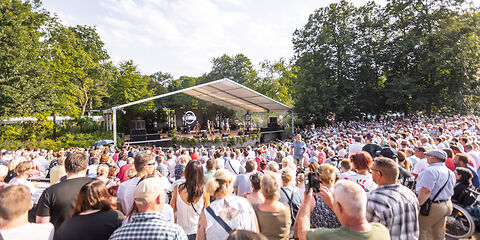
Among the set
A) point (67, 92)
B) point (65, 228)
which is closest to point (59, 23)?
point (67, 92)

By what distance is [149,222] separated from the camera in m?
1.48

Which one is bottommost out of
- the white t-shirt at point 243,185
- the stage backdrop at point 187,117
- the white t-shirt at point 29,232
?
the white t-shirt at point 243,185

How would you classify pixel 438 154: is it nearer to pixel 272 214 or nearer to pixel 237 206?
pixel 272 214

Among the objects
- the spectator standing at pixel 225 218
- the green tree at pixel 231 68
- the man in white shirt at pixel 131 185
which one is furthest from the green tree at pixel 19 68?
the green tree at pixel 231 68

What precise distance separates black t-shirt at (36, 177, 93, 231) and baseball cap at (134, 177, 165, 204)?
1198 mm

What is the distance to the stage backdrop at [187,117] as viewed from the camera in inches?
856

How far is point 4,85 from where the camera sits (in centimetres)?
1265

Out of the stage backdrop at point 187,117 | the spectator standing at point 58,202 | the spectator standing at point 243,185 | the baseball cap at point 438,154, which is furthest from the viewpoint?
the stage backdrop at point 187,117

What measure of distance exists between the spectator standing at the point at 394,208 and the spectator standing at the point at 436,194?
94 cm

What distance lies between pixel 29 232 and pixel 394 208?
2.78 metres

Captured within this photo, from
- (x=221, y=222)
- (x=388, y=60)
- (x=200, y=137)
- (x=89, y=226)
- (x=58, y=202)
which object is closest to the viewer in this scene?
(x=89, y=226)

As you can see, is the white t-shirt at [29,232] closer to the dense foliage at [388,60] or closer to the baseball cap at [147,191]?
the baseball cap at [147,191]

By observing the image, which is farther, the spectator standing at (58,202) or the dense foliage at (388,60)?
the dense foliage at (388,60)

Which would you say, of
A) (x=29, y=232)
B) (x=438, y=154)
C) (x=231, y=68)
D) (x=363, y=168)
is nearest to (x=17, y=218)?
(x=29, y=232)
